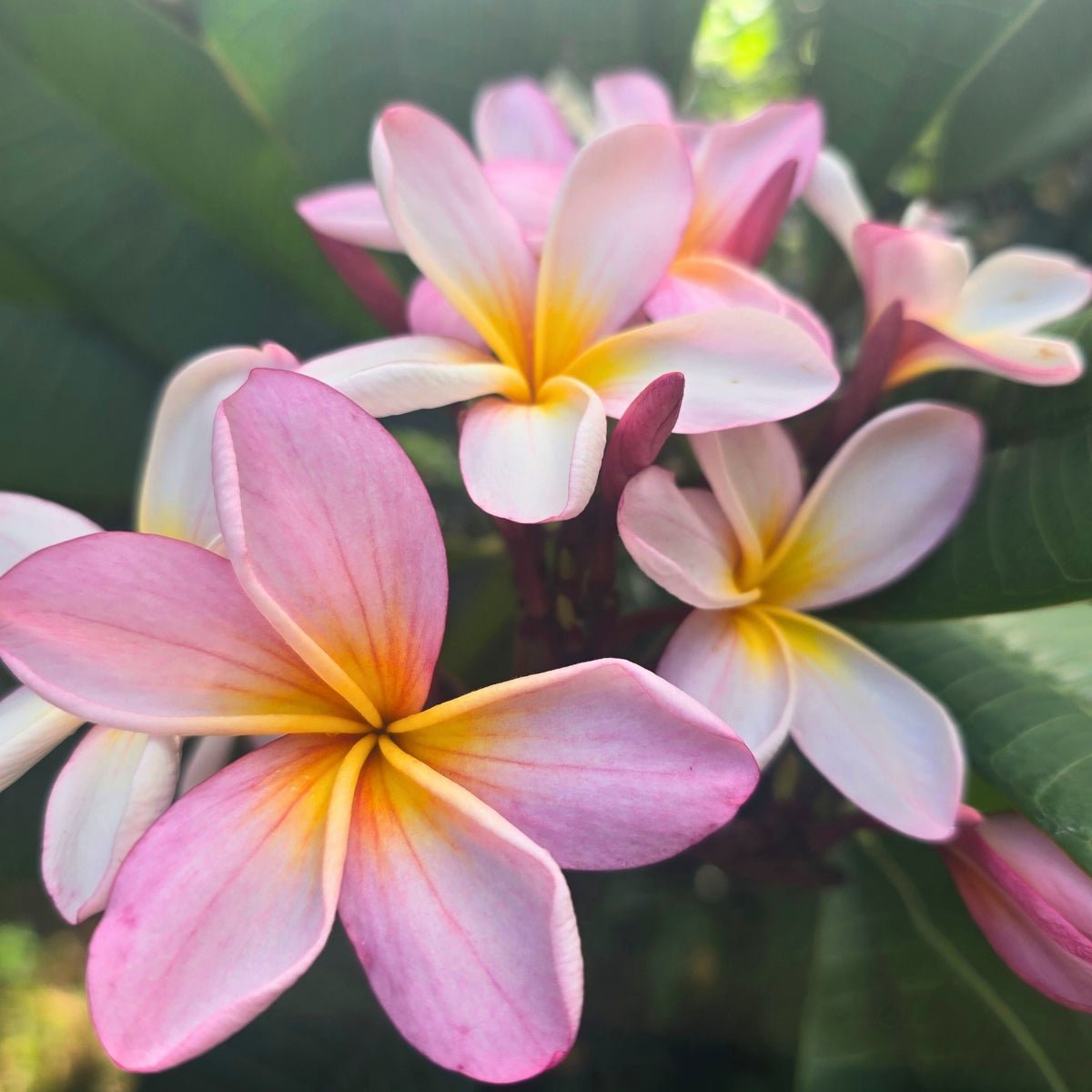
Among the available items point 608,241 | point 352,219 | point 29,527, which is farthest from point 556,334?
point 29,527

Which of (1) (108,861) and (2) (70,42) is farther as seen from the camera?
(2) (70,42)

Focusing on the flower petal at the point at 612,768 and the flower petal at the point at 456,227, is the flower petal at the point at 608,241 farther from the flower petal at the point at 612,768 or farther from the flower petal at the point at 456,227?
the flower petal at the point at 612,768

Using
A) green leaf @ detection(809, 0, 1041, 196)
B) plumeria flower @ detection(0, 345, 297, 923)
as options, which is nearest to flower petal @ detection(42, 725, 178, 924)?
plumeria flower @ detection(0, 345, 297, 923)

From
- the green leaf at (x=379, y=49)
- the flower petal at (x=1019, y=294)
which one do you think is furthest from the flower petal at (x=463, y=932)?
the green leaf at (x=379, y=49)

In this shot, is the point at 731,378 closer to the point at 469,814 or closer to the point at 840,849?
the point at 469,814

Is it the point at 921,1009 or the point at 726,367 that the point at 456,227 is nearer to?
the point at 726,367

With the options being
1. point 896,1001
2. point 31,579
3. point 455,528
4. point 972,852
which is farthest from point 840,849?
point 31,579
